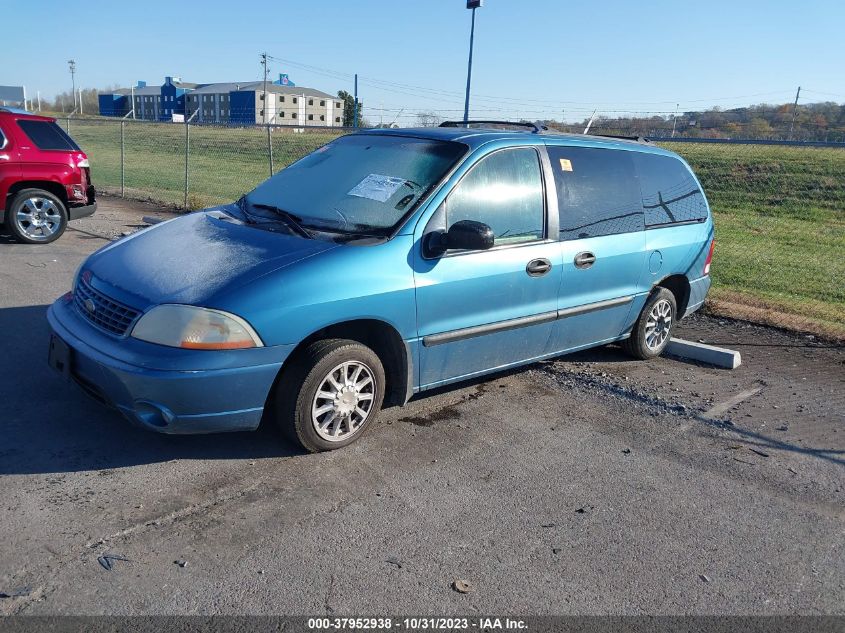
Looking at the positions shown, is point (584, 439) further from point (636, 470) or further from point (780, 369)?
point (780, 369)

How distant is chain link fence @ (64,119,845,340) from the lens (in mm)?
8377

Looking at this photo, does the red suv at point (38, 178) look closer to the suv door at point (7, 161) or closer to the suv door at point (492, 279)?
the suv door at point (7, 161)

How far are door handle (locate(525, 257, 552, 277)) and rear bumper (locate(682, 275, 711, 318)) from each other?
6.84 ft

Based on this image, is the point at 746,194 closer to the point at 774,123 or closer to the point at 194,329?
the point at 774,123

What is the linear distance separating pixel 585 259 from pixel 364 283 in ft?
6.22

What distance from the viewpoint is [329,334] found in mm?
4117

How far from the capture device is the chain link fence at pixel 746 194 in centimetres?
838

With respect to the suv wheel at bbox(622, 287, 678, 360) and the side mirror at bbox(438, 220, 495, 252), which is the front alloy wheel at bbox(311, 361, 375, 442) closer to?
the side mirror at bbox(438, 220, 495, 252)

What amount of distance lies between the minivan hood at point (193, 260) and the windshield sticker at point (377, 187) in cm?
56

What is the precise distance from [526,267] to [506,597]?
2358mm

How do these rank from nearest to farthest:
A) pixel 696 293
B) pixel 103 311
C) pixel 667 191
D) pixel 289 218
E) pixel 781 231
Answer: pixel 103 311, pixel 289 218, pixel 667 191, pixel 696 293, pixel 781 231

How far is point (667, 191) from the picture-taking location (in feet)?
20.1

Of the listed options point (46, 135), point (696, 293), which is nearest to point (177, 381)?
point (696, 293)

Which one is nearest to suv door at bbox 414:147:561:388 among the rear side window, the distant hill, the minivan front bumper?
the minivan front bumper
